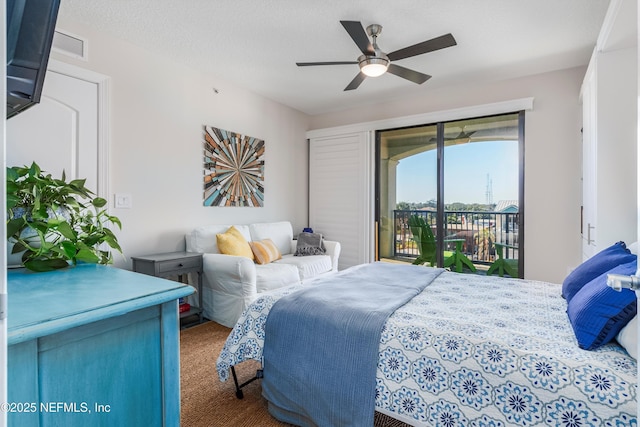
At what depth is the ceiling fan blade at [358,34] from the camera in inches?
89.3

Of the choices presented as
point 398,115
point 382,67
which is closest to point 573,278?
point 382,67

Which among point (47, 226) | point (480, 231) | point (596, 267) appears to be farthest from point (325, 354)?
point (480, 231)

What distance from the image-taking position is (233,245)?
3.35 metres

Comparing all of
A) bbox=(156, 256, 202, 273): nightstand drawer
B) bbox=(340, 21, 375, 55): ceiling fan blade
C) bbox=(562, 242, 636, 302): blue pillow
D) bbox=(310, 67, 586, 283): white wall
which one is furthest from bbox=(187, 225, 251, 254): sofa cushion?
bbox=(310, 67, 586, 283): white wall

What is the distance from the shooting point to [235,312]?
300 cm

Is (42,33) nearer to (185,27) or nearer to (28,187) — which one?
(28,187)

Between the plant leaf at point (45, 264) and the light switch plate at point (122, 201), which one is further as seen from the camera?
the light switch plate at point (122, 201)

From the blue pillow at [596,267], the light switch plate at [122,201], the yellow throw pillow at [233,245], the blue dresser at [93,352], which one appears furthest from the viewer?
the yellow throw pillow at [233,245]

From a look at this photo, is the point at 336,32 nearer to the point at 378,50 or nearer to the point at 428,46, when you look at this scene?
the point at 378,50

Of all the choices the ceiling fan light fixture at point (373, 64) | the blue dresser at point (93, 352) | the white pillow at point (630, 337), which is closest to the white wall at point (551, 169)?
the ceiling fan light fixture at point (373, 64)

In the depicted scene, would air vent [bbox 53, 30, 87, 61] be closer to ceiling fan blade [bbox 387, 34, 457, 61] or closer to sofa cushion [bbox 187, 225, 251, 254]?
sofa cushion [bbox 187, 225, 251, 254]

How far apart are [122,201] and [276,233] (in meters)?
1.78

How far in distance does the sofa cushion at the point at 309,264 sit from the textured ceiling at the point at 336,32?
6.77 ft

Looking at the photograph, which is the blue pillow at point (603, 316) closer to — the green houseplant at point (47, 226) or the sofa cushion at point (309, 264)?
the green houseplant at point (47, 226)
